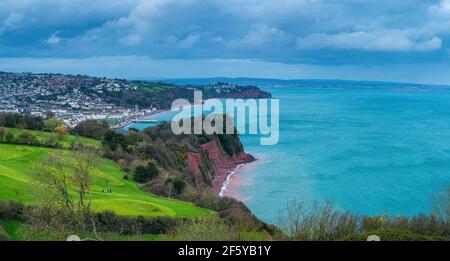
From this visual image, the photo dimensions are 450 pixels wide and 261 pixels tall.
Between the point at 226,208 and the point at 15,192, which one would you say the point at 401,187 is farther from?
the point at 15,192

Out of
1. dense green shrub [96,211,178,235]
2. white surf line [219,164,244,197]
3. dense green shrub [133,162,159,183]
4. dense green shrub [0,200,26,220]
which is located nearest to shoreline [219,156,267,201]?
white surf line [219,164,244,197]

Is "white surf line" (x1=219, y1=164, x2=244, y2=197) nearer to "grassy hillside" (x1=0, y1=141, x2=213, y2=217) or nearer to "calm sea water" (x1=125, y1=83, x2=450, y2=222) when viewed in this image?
"calm sea water" (x1=125, y1=83, x2=450, y2=222)

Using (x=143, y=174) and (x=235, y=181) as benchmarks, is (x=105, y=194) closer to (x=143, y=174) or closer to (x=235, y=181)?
(x=143, y=174)

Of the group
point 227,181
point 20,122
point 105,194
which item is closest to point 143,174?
point 105,194

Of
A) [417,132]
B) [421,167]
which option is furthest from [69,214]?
[417,132]

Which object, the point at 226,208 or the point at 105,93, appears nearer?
the point at 226,208
